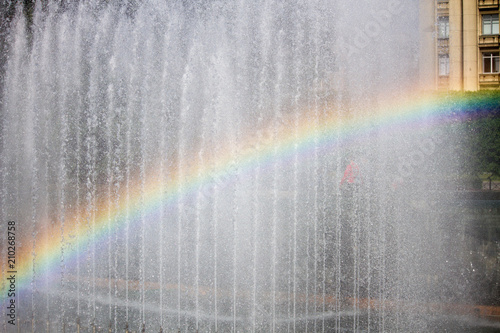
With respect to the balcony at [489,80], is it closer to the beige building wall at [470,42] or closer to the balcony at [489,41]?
the beige building wall at [470,42]

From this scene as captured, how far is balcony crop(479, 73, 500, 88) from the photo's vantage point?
27.1 m

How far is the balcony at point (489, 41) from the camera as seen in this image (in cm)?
2739

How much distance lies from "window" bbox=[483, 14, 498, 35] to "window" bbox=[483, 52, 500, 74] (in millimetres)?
1236

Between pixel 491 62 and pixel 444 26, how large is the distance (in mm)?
3304

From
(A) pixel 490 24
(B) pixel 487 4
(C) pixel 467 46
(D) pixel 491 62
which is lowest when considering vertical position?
(D) pixel 491 62

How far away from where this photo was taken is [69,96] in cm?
1347

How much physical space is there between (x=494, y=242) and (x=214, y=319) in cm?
522

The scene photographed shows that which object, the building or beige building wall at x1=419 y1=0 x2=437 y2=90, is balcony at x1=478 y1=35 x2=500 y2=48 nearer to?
the building

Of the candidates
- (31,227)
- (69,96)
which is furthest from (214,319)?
(69,96)

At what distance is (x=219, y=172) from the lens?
1107cm

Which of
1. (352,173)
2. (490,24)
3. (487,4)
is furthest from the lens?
(490,24)

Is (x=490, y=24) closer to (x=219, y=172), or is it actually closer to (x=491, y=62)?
(x=491, y=62)

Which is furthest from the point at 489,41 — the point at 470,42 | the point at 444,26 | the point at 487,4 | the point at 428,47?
the point at 428,47

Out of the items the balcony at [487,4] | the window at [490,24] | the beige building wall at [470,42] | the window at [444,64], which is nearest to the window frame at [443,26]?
the beige building wall at [470,42]
